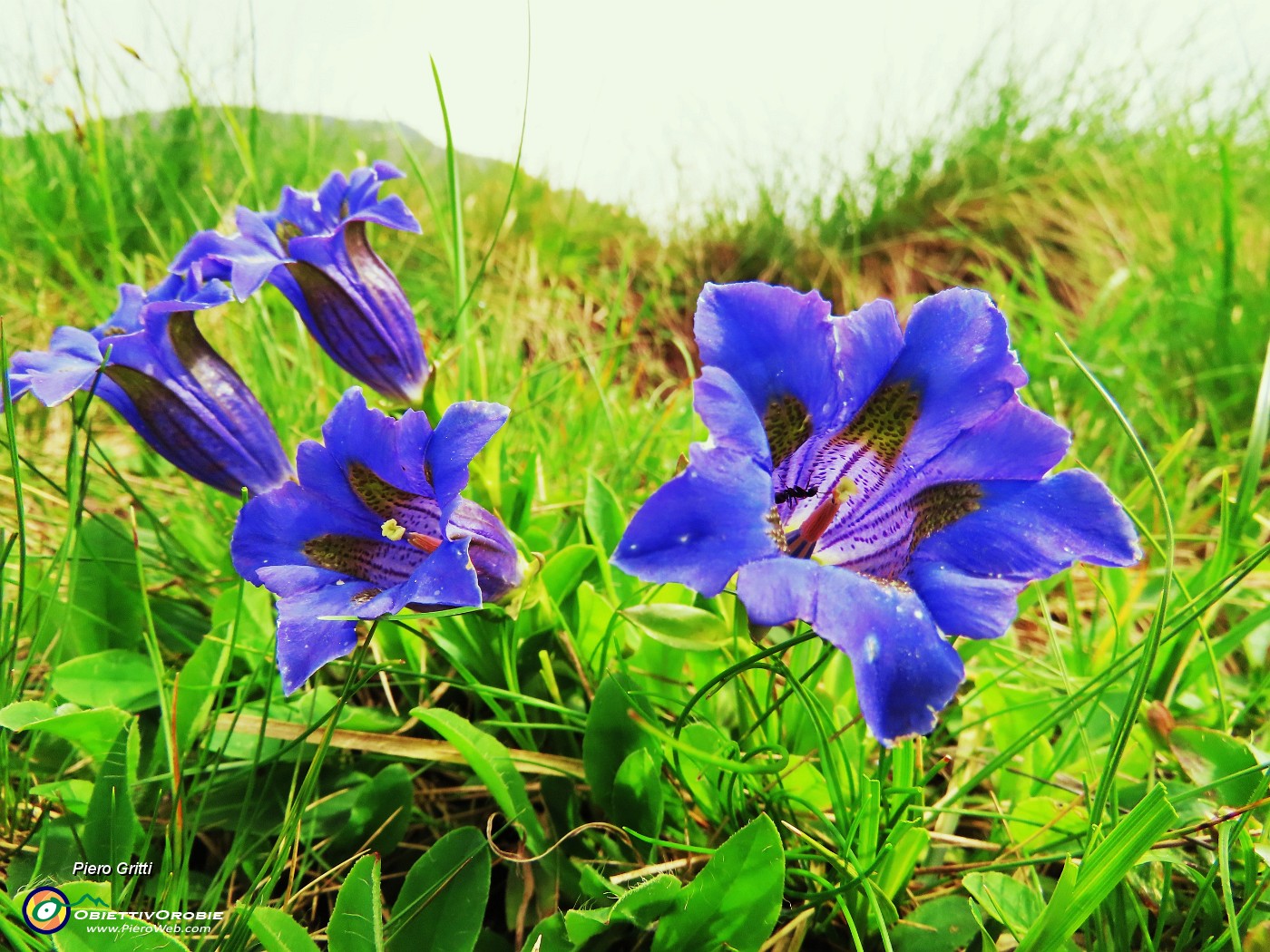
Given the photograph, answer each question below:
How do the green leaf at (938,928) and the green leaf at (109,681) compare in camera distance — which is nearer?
the green leaf at (938,928)

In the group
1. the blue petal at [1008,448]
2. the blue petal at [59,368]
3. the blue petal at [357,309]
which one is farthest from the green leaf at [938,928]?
the blue petal at [59,368]

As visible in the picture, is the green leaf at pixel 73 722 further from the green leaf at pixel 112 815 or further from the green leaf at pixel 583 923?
the green leaf at pixel 583 923

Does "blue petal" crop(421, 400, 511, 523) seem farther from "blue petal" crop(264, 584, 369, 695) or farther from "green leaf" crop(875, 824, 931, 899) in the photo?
"green leaf" crop(875, 824, 931, 899)

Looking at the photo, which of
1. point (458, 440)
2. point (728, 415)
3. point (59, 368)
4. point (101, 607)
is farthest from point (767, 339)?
point (101, 607)

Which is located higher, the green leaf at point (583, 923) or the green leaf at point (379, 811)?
the green leaf at point (583, 923)

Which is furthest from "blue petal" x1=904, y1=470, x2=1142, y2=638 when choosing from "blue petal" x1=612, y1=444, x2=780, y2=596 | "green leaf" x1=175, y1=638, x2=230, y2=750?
"green leaf" x1=175, y1=638, x2=230, y2=750

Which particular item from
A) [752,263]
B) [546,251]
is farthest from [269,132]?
[752,263]
